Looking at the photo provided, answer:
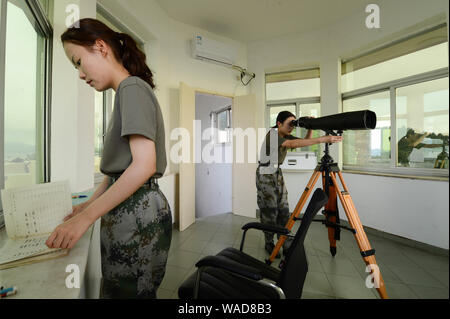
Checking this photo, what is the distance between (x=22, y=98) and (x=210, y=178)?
2.90 m

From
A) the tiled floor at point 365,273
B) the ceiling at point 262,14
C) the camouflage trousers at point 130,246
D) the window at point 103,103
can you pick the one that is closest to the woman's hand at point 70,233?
the camouflage trousers at point 130,246

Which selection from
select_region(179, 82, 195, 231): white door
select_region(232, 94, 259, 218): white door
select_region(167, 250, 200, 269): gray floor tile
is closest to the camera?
select_region(167, 250, 200, 269): gray floor tile

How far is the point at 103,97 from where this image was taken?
6.00ft

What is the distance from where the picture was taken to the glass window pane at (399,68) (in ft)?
1.01

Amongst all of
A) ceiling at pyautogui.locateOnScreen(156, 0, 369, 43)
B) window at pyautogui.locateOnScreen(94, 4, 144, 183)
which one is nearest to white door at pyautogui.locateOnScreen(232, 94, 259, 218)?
ceiling at pyautogui.locateOnScreen(156, 0, 369, 43)

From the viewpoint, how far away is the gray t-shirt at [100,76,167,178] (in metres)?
0.42

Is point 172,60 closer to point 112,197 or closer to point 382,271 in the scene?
point 112,197

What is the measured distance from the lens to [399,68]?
0.40m

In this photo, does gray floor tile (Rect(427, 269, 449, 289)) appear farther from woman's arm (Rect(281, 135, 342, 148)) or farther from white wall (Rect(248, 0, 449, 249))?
woman's arm (Rect(281, 135, 342, 148))

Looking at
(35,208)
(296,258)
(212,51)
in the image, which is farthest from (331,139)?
(212,51)

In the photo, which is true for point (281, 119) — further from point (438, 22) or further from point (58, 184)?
point (58, 184)

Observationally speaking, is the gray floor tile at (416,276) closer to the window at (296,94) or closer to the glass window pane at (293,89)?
the window at (296,94)

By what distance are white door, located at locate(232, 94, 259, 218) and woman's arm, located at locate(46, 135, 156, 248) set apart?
2.33m

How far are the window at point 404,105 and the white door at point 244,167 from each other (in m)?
2.16
